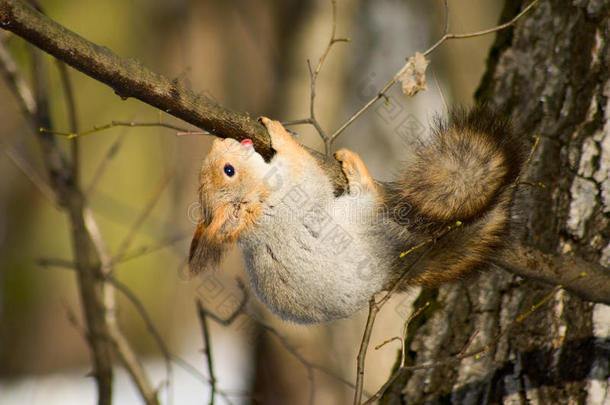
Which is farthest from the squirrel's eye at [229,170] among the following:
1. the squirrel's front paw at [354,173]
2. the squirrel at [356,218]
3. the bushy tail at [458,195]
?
the bushy tail at [458,195]

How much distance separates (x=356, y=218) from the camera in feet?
4.52

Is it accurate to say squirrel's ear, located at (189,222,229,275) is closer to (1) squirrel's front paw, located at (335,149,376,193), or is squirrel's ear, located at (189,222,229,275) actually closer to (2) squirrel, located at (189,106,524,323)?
(2) squirrel, located at (189,106,524,323)

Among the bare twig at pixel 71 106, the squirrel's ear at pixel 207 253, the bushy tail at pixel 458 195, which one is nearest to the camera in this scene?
the bushy tail at pixel 458 195

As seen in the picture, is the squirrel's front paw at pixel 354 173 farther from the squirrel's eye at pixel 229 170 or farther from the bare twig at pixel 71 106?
the bare twig at pixel 71 106

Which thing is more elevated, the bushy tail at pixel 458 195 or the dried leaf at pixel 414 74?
the dried leaf at pixel 414 74

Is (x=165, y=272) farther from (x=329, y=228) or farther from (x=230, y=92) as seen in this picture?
(x=329, y=228)

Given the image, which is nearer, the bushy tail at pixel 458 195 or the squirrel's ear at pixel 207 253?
the bushy tail at pixel 458 195

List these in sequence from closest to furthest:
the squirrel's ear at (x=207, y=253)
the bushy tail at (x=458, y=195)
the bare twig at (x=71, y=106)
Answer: the bushy tail at (x=458, y=195) → the squirrel's ear at (x=207, y=253) → the bare twig at (x=71, y=106)

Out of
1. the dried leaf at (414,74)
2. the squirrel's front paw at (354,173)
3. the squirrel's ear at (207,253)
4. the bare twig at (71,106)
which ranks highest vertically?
the bare twig at (71,106)

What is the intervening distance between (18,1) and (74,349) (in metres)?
6.08

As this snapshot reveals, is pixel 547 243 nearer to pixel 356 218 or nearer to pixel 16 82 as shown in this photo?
pixel 356 218

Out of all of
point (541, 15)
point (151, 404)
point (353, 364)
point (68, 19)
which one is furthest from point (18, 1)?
point (68, 19)

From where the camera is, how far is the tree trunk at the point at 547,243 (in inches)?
57.7

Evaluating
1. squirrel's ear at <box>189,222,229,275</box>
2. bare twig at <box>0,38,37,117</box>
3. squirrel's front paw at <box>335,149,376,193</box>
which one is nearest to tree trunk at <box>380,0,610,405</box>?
squirrel's front paw at <box>335,149,376,193</box>
